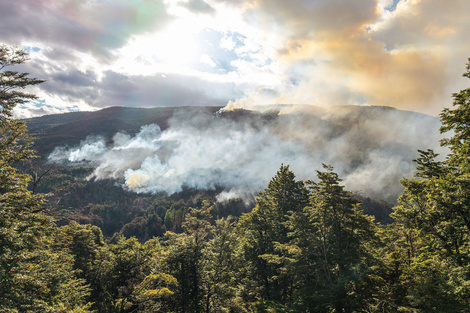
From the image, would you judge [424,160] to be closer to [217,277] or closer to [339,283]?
[339,283]

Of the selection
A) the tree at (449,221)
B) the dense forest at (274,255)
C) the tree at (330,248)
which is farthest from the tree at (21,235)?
the tree at (449,221)

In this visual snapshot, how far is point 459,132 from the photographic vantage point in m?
12.0

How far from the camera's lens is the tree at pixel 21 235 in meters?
10.2

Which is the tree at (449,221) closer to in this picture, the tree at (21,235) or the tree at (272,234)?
the tree at (272,234)

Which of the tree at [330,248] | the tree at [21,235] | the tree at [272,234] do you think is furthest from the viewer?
the tree at [272,234]

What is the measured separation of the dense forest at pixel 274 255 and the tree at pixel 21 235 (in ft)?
0.23

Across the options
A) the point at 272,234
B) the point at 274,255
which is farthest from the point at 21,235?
the point at 272,234

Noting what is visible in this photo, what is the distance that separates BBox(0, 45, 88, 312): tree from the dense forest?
7 cm

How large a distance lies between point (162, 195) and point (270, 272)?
15313cm

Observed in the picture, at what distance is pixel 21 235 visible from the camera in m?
11.8

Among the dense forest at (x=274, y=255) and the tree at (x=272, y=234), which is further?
the tree at (x=272, y=234)

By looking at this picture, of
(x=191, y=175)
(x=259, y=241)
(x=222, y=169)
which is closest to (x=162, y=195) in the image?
(x=191, y=175)

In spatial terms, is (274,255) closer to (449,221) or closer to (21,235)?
(449,221)

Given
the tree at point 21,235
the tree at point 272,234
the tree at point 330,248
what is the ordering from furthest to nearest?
the tree at point 272,234 → the tree at point 330,248 → the tree at point 21,235
